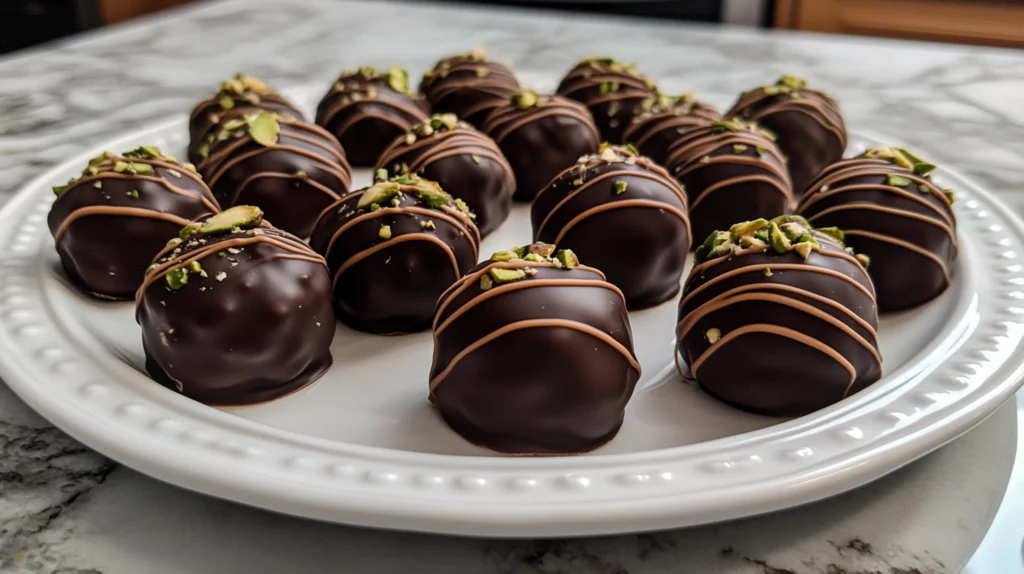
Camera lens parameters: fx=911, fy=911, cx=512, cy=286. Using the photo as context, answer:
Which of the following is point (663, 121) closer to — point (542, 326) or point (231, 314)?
point (542, 326)

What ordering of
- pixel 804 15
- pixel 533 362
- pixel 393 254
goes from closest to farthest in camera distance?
pixel 533 362
pixel 393 254
pixel 804 15

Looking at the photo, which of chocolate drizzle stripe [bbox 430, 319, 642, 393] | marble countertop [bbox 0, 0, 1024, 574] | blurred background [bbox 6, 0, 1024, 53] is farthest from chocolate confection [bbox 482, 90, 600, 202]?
blurred background [bbox 6, 0, 1024, 53]

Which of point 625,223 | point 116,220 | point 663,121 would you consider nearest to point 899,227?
point 625,223

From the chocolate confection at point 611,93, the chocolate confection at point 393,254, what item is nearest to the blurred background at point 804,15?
the chocolate confection at point 611,93

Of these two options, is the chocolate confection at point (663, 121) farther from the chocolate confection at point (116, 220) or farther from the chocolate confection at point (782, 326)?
the chocolate confection at point (116, 220)

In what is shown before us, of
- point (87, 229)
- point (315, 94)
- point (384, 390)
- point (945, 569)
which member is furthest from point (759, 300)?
point (315, 94)

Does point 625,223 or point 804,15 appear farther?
point 804,15
